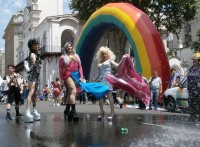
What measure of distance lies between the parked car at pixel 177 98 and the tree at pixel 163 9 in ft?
81.5

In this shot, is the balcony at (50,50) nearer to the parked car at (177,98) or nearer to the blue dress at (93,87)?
the parked car at (177,98)

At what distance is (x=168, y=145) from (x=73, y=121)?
4299mm

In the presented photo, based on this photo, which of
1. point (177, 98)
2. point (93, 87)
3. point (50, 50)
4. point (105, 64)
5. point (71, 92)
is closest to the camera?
point (71, 92)

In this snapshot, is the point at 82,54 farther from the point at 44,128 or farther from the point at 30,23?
the point at 30,23

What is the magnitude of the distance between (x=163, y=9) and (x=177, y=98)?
2745 centimetres

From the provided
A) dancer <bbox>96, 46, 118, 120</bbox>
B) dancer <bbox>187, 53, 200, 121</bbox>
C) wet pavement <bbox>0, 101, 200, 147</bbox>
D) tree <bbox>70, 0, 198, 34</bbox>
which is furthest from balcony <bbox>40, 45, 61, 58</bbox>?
wet pavement <bbox>0, 101, 200, 147</bbox>

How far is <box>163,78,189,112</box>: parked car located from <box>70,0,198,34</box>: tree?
979 inches

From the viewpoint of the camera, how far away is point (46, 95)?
38.0m

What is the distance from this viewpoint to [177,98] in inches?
615

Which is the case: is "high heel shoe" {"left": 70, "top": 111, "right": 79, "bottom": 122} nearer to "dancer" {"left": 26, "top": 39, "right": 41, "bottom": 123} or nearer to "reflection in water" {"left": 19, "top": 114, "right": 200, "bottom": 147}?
"dancer" {"left": 26, "top": 39, "right": 41, "bottom": 123}

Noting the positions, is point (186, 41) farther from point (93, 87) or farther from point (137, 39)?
point (93, 87)

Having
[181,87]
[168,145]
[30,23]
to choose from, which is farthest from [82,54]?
[30,23]

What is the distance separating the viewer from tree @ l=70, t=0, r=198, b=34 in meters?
40.8

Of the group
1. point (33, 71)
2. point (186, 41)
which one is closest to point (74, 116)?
point (33, 71)
